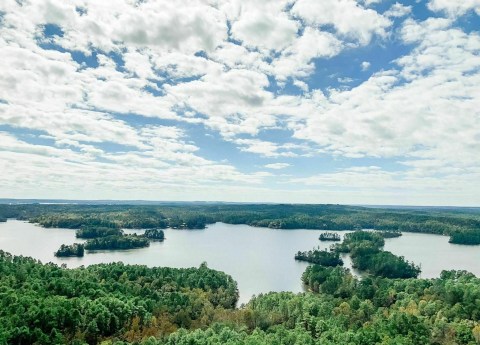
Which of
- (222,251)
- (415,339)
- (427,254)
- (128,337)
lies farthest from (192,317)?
(427,254)

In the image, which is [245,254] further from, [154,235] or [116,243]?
[154,235]

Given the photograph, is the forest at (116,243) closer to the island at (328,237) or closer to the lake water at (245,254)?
the lake water at (245,254)

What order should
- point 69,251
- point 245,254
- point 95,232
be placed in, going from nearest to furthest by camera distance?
point 69,251
point 245,254
point 95,232

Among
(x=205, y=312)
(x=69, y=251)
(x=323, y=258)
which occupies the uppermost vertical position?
(x=323, y=258)

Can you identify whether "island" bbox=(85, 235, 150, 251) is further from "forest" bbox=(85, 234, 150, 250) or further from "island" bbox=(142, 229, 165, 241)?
"island" bbox=(142, 229, 165, 241)

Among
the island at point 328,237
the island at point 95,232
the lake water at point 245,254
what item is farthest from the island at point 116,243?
the island at point 328,237

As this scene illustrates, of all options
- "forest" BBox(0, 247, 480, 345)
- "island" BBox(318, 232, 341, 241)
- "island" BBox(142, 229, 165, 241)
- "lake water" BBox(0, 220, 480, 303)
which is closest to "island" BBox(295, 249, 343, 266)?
"lake water" BBox(0, 220, 480, 303)

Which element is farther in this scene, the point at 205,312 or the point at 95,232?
the point at 95,232

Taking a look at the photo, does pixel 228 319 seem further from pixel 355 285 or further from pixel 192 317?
pixel 355 285

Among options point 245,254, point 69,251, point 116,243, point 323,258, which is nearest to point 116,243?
point 116,243
